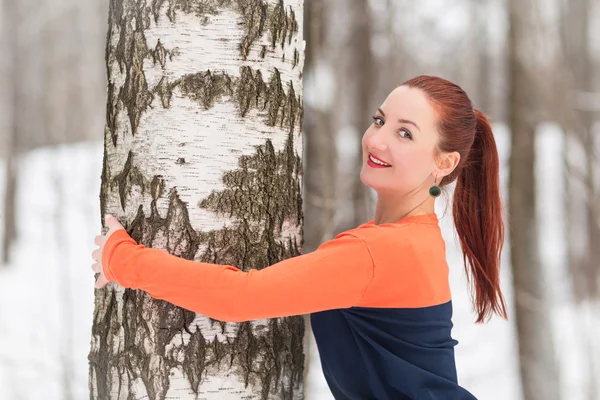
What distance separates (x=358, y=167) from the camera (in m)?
6.17

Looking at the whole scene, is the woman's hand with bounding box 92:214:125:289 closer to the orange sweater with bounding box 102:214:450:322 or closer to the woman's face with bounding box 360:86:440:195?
the orange sweater with bounding box 102:214:450:322

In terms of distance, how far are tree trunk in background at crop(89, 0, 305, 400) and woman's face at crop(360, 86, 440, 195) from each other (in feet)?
1.02

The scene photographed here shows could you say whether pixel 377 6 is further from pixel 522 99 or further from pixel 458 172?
pixel 458 172

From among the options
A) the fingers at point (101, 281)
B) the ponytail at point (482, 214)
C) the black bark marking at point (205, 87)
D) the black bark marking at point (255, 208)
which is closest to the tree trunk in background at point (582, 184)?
the ponytail at point (482, 214)

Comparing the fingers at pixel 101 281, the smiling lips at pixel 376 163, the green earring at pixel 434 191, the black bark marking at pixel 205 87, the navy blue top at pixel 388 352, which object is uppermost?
the black bark marking at pixel 205 87

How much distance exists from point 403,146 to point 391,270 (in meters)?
0.44

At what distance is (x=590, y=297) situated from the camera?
8.70 meters

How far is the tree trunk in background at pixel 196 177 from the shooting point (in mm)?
1958

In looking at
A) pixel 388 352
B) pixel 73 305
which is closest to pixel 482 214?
pixel 388 352

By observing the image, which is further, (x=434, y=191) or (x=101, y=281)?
(x=434, y=191)

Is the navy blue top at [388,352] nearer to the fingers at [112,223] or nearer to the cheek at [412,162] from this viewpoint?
the cheek at [412,162]

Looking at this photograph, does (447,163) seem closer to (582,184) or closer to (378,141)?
(378,141)

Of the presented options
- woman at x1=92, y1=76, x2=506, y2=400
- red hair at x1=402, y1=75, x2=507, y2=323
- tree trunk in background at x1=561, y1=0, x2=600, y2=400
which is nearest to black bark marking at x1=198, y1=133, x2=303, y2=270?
woman at x1=92, y1=76, x2=506, y2=400

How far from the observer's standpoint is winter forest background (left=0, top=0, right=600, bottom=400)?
562cm
